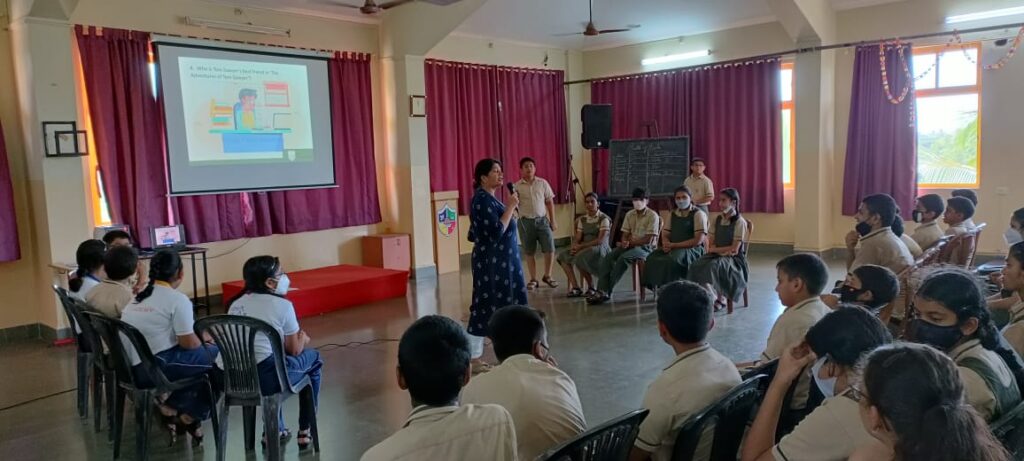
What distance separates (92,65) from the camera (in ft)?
18.8

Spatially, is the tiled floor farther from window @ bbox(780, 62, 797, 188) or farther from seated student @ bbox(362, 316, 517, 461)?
window @ bbox(780, 62, 797, 188)

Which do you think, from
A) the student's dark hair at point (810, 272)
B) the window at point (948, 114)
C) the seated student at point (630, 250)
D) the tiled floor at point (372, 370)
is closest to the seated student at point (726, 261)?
the tiled floor at point (372, 370)

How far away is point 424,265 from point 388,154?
51.8 inches

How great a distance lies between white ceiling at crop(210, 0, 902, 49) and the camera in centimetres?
770

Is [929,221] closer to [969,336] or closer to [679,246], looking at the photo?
[679,246]

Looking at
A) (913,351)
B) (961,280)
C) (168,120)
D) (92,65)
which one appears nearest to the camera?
(913,351)

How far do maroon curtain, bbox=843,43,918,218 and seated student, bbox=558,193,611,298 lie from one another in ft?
11.0

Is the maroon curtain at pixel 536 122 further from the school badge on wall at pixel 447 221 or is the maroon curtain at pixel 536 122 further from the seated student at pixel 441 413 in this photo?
the seated student at pixel 441 413

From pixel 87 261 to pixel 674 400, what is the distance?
10.8 ft

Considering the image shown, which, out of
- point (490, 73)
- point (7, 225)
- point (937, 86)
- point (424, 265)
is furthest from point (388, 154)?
point (937, 86)

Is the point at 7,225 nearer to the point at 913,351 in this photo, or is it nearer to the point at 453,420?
the point at 453,420

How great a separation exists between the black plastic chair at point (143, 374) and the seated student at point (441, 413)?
182 centimetres

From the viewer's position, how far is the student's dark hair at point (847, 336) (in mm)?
1768

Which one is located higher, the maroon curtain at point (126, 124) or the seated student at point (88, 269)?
the maroon curtain at point (126, 124)
